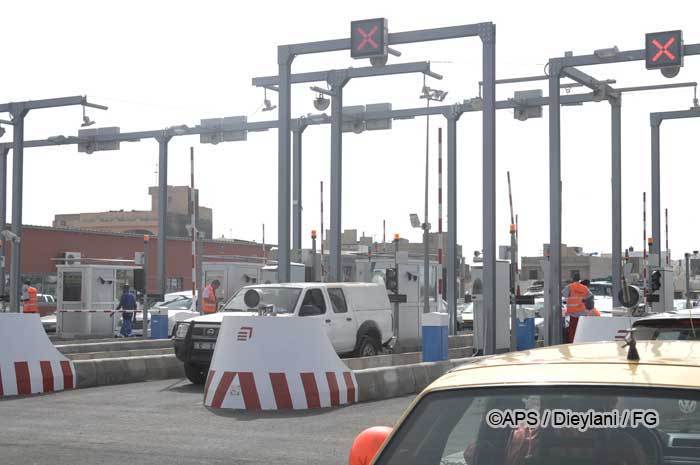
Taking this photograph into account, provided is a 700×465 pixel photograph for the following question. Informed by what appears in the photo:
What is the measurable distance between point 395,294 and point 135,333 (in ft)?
44.3

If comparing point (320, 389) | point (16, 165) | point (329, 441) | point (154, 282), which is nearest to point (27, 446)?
point (329, 441)

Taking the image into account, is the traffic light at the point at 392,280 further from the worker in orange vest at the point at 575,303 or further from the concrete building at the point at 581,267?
the concrete building at the point at 581,267

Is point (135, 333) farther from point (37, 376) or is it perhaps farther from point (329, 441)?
point (329, 441)

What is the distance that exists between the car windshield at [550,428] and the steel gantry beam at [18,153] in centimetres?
2454

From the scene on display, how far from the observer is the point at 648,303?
25.2 metres

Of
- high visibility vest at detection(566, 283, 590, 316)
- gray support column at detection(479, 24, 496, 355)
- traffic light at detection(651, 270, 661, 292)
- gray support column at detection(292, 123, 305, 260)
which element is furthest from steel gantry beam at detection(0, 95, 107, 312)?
traffic light at detection(651, 270, 661, 292)

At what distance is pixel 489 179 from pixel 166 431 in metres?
10.2

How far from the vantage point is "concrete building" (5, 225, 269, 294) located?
44906 mm

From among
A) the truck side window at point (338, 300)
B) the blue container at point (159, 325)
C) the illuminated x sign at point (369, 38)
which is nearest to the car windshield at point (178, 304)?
the blue container at point (159, 325)

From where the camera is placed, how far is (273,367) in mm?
12875

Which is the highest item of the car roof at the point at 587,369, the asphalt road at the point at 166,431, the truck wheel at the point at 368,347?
the car roof at the point at 587,369

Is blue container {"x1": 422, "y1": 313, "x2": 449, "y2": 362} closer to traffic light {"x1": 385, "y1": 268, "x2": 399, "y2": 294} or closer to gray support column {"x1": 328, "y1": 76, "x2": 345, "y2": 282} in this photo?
traffic light {"x1": 385, "y1": 268, "x2": 399, "y2": 294}

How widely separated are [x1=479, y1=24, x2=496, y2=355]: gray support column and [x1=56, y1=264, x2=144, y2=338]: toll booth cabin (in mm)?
15808

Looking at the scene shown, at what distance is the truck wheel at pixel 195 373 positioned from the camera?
16422mm
